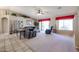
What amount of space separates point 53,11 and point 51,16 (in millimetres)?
145

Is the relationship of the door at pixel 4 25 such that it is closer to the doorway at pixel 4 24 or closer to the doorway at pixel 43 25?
the doorway at pixel 4 24

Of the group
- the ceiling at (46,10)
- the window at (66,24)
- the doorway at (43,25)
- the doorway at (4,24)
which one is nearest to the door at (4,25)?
the doorway at (4,24)

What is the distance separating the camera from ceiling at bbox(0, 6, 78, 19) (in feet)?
7.19

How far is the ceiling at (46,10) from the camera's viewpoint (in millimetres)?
2191

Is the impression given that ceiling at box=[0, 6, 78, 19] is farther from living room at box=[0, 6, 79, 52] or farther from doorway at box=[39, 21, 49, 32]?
doorway at box=[39, 21, 49, 32]

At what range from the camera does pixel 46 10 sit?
7.51 feet

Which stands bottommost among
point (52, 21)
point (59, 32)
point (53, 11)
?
point (59, 32)

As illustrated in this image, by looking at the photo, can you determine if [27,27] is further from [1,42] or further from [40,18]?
[1,42]

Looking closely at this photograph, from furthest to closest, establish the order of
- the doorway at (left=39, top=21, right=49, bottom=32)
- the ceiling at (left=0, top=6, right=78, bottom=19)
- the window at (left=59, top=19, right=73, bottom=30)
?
the doorway at (left=39, top=21, right=49, bottom=32) → the window at (left=59, top=19, right=73, bottom=30) → the ceiling at (left=0, top=6, right=78, bottom=19)

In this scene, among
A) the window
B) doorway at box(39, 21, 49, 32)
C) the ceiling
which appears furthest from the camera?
doorway at box(39, 21, 49, 32)

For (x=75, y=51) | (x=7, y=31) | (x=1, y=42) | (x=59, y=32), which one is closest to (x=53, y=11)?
(x=59, y=32)

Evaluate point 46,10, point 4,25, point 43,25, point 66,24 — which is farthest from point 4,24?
point 66,24

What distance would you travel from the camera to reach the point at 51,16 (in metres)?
2.38

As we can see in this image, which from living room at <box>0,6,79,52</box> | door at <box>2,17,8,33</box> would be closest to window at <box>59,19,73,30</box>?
living room at <box>0,6,79,52</box>
